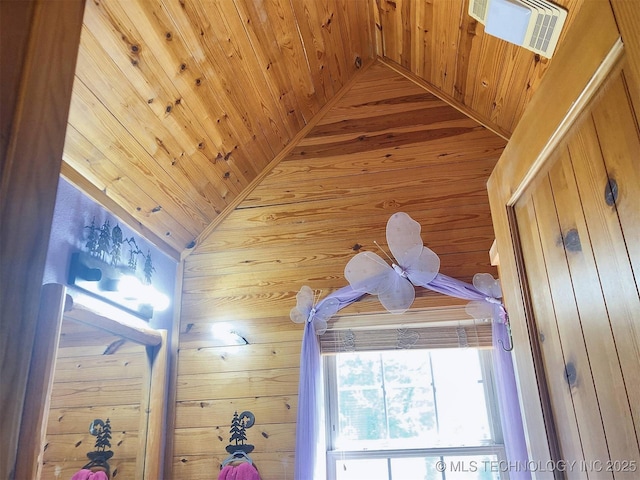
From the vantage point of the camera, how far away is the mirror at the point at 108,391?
225 cm

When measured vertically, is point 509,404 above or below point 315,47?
below

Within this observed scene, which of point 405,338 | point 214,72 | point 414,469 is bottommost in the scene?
point 414,469

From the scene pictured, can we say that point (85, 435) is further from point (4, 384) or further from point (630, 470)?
point (630, 470)

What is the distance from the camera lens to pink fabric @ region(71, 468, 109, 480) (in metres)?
2.33

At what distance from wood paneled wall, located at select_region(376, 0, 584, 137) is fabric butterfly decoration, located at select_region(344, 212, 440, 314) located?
33.9 inches

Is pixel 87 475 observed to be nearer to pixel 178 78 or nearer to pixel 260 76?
pixel 178 78

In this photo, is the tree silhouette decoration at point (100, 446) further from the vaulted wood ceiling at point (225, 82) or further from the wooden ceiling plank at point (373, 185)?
the wooden ceiling plank at point (373, 185)

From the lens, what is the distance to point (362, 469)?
2650mm

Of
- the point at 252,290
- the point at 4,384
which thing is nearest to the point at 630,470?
the point at 4,384

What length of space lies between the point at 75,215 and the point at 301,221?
4.13 feet

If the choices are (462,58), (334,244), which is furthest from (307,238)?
(462,58)

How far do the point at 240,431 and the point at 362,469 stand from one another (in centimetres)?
68

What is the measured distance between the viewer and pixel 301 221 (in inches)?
118

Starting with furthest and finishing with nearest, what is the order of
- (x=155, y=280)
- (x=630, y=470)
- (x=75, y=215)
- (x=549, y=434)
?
1. (x=155, y=280)
2. (x=75, y=215)
3. (x=549, y=434)
4. (x=630, y=470)
